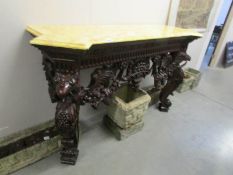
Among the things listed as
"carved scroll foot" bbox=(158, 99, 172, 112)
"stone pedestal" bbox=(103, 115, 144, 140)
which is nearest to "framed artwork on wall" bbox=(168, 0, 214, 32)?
"carved scroll foot" bbox=(158, 99, 172, 112)

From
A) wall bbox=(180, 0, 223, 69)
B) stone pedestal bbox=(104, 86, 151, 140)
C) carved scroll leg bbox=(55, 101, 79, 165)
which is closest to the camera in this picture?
carved scroll leg bbox=(55, 101, 79, 165)

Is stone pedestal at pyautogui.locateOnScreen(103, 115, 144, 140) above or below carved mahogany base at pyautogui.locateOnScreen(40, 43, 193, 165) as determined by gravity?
below

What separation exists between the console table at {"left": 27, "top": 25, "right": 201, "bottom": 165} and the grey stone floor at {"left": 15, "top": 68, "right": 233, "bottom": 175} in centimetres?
17

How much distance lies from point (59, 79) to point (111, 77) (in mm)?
375

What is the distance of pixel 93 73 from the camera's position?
118cm

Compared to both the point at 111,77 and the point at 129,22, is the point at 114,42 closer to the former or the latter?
the point at 111,77

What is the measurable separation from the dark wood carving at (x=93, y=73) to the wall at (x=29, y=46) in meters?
0.18

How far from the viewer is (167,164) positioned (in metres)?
1.43

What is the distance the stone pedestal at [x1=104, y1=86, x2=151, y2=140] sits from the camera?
1.49 metres

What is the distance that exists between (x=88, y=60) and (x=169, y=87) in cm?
119

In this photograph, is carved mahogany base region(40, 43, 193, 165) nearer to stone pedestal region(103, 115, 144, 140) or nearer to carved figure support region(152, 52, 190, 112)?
carved figure support region(152, 52, 190, 112)

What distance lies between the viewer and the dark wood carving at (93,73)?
991 millimetres

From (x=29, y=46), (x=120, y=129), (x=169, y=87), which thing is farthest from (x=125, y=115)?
(x=29, y=46)

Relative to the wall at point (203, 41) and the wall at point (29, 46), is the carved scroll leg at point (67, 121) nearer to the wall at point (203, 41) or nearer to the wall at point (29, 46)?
the wall at point (29, 46)
